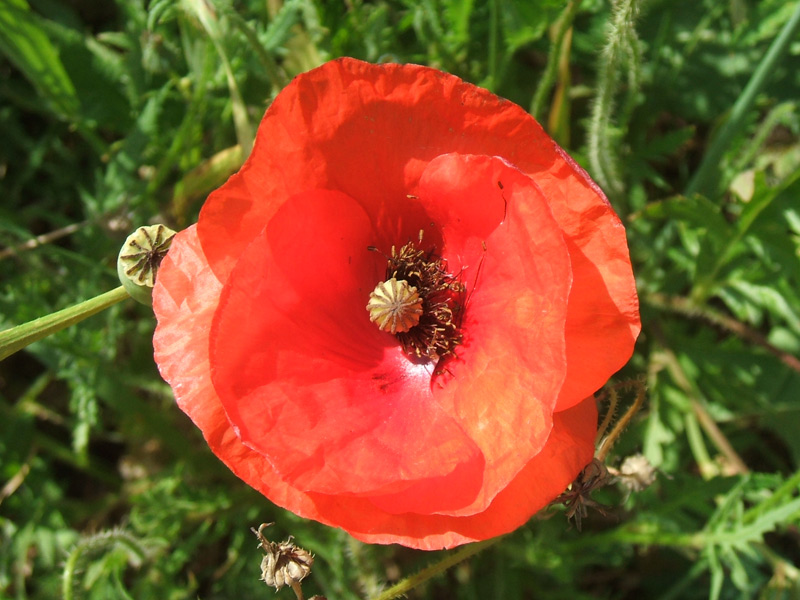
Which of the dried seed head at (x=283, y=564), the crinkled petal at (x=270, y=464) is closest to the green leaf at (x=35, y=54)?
the crinkled petal at (x=270, y=464)

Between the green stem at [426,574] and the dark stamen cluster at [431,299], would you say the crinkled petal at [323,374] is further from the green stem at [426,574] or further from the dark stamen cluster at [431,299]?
the green stem at [426,574]

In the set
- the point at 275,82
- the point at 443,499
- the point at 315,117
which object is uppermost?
the point at 315,117

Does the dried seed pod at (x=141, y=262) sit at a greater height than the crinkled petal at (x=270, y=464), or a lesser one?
greater

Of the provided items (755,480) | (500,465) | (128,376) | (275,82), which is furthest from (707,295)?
(128,376)

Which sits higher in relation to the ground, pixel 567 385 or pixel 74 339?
pixel 567 385

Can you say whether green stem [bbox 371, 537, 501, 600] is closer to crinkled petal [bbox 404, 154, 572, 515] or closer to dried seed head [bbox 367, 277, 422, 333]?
crinkled petal [bbox 404, 154, 572, 515]

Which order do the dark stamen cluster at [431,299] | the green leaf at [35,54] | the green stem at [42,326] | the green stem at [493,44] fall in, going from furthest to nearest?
the green leaf at [35,54] < the green stem at [493,44] < the dark stamen cluster at [431,299] < the green stem at [42,326]

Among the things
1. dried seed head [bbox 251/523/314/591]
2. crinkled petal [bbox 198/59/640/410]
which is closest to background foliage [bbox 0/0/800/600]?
crinkled petal [bbox 198/59/640/410]

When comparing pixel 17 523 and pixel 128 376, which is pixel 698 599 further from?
pixel 17 523
